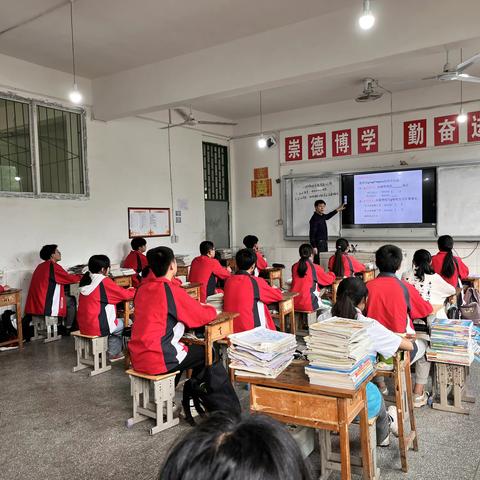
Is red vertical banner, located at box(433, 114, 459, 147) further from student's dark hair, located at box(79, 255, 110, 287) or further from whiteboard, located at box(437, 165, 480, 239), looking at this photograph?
student's dark hair, located at box(79, 255, 110, 287)

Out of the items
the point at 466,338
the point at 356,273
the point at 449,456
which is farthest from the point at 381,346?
the point at 356,273

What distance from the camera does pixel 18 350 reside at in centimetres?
503

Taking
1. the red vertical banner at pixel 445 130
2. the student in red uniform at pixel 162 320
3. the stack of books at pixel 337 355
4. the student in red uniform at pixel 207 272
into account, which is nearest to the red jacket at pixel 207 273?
the student in red uniform at pixel 207 272

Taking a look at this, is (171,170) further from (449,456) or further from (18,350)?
(449,456)

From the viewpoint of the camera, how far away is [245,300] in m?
3.77

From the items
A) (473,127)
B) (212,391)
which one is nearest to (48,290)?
(212,391)

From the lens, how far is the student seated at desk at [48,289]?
17.5 feet

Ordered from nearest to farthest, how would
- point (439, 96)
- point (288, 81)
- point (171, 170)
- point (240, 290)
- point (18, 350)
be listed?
1. point (240, 290)
2. point (288, 81)
3. point (18, 350)
4. point (439, 96)
5. point (171, 170)

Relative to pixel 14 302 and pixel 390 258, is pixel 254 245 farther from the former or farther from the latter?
pixel 390 258

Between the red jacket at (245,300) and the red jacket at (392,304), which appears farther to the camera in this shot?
the red jacket at (245,300)

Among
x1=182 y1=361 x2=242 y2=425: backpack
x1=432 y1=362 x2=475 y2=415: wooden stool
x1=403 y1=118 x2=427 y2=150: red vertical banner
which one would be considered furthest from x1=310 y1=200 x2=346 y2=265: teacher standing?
x1=182 y1=361 x2=242 y2=425: backpack

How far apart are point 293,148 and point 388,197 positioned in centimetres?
197

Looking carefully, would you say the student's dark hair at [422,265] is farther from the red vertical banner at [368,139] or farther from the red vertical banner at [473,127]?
the red vertical banner at [368,139]

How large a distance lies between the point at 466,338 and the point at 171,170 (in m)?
5.64
